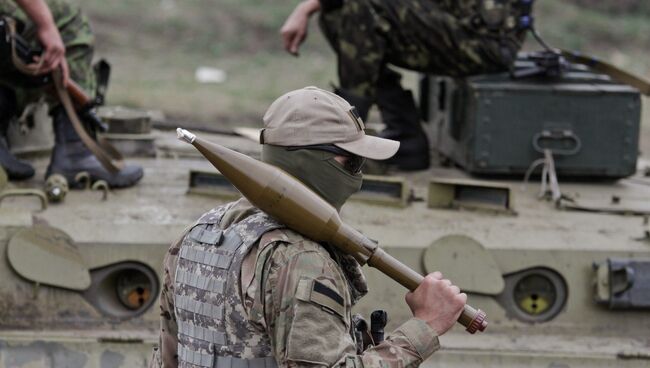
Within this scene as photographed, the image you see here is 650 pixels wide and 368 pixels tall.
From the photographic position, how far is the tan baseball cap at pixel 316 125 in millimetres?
3648

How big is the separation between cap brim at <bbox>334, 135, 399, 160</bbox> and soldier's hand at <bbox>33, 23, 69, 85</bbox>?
2725 mm

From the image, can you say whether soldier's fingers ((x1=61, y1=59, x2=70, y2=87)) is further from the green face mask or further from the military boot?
the green face mask

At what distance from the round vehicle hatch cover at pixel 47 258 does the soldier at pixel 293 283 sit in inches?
68.5

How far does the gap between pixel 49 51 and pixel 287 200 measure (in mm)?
2796

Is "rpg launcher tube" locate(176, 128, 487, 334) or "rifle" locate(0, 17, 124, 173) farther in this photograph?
"rifle" locate(0, 17, 124, 173)

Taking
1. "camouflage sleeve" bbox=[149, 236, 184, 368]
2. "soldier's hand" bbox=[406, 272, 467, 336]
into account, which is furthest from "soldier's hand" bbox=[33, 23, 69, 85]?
"soldier's hand" bbox=[406, 272, 467, 336]

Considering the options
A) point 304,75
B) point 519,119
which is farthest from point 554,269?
point 304,75

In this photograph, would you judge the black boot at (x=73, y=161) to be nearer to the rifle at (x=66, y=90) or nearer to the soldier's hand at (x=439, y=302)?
the rifle at (x=66, y=90)

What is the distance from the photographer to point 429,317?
3.73 meters

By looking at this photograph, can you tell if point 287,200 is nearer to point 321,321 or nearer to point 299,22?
point 321,321

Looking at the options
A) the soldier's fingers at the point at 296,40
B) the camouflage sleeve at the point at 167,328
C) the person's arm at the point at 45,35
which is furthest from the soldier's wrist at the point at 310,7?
the camouflage sleeve at the point at 167,328

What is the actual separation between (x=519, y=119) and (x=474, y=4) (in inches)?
22.2

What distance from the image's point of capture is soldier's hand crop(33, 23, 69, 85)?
6.16m

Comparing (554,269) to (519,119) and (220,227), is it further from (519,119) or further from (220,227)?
(220,227)
